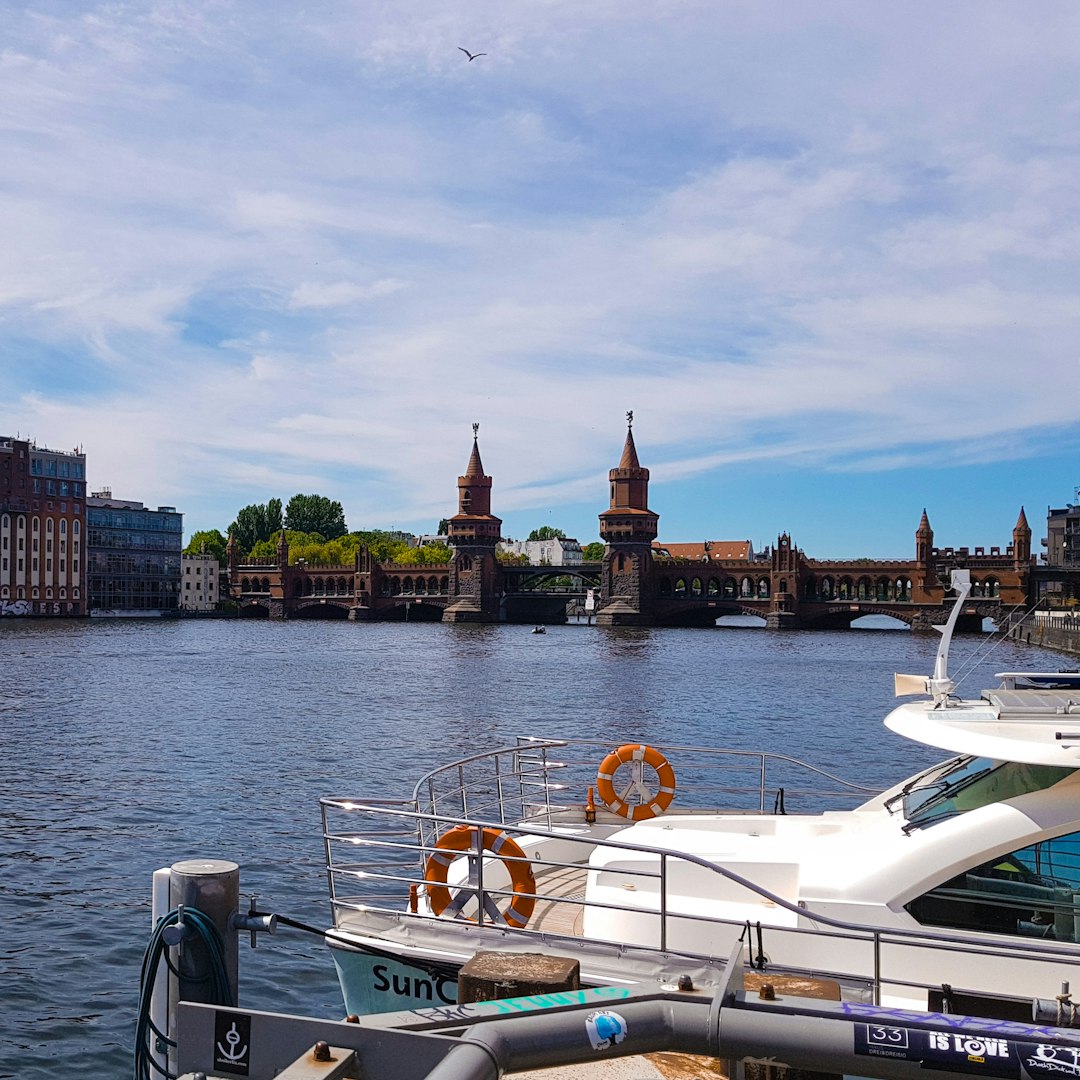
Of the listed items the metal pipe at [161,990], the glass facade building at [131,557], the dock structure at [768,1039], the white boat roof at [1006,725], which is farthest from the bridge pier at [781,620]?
the dock structure at [768,1039]

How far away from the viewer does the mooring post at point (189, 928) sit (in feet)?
22.9

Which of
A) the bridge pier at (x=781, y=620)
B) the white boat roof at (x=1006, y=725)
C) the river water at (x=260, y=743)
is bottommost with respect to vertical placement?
the river water at (x=260, y=743)

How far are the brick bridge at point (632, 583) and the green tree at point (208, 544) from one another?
14656 mm

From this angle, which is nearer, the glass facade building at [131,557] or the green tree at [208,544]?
the glass facade building at [131,557]

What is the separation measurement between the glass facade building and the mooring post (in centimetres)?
14523

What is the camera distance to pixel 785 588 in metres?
128

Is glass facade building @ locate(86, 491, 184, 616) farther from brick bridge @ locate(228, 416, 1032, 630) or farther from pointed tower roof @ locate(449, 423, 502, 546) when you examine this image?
pointed tower roof @ locate(449, 423, 502, 546)

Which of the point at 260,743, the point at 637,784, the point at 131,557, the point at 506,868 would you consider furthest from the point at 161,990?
the point at 131,557

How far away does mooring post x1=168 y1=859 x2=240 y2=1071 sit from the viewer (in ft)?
22.9

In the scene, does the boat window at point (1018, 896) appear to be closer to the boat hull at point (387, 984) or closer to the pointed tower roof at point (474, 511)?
the boat hull at point (387, 984)

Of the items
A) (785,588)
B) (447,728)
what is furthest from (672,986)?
(785,588)

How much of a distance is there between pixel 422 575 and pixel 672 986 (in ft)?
482

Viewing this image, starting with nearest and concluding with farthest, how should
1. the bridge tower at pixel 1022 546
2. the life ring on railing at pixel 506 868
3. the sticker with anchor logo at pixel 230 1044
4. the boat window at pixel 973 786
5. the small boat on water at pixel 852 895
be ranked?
the sticker with anchor logo at pixel 230 1044 → the small boat on water at pixel 852 895 → the boat window at pixel 973 786 → the life ring on railing at pixel 506 868 → the bridge tower at pixel 1022 546

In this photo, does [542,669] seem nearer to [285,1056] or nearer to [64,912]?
[64,912]
